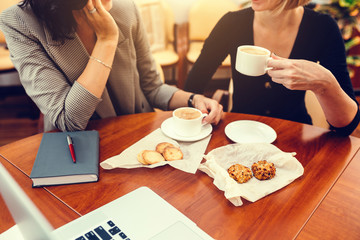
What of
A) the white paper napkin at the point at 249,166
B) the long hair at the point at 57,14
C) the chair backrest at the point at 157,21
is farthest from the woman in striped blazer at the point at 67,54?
the chair backrest at the point at 157,21

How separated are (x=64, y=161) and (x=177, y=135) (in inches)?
15.8

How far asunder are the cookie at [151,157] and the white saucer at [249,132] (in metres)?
0.29

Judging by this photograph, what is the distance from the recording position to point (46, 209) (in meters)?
0.75

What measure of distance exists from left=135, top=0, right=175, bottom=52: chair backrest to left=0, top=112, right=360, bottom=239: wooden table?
7.87ft

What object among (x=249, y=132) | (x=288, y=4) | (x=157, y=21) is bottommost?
(x=157, y=21)

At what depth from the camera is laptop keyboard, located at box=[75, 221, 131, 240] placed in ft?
2.13

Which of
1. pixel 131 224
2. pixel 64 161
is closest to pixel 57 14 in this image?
pixel 64 161

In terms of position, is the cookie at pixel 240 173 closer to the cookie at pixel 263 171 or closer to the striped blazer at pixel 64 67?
the cookie at pixel 263 171

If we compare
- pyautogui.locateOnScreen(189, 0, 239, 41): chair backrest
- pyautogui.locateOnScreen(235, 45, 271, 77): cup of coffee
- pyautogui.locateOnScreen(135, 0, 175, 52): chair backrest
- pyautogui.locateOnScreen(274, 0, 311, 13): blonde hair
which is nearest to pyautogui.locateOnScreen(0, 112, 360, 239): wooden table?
pyautogui.locateOnScreen(235, 45, 271, 77): cup of coffee

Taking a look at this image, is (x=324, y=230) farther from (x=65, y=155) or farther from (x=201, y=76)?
(x=201, y=76)

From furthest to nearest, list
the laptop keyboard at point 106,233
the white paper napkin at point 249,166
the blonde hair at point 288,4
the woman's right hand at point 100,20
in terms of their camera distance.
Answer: the blonde hair at point 288,4 < the woman's right hand at point 100,20 < the white paper napkin at point 249,166 < the laptop keyboard at point 106,233

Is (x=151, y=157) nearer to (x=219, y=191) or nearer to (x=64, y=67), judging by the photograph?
(x=219, y=191)

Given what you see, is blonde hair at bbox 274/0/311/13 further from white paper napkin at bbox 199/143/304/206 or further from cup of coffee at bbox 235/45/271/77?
white paper napkin at bbox 199/143/304/206

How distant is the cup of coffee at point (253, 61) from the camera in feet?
3.49
